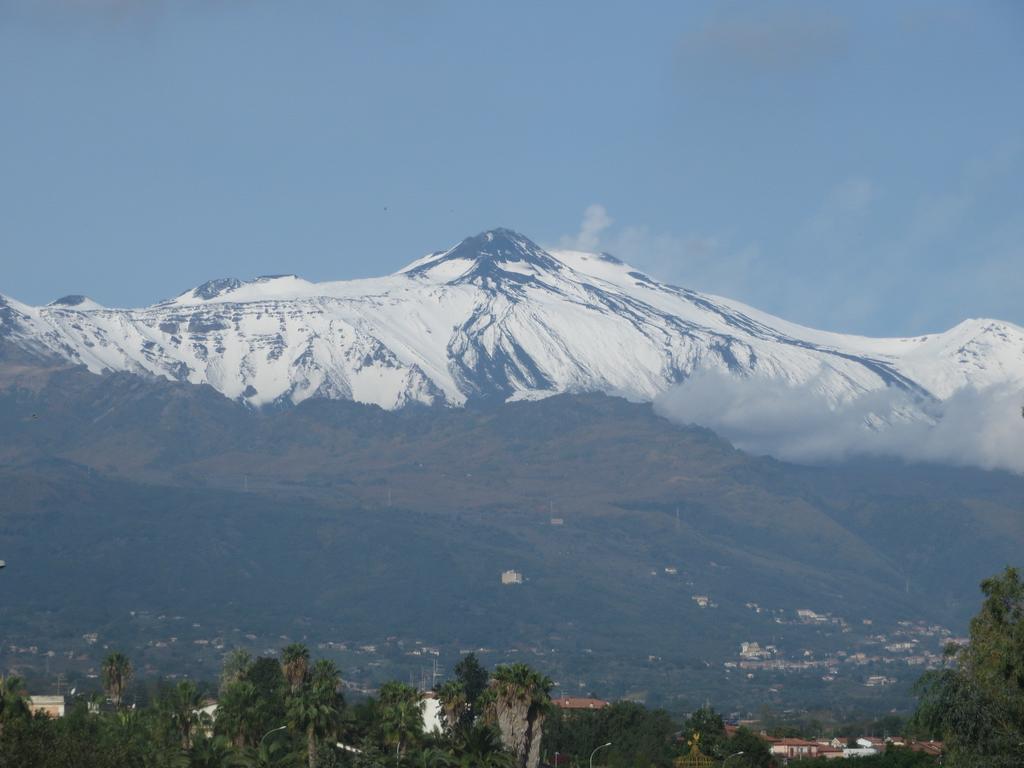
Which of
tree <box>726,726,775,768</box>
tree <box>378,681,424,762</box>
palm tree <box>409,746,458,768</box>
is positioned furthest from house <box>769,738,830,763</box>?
palm tree <box>409,746,458,768</box>

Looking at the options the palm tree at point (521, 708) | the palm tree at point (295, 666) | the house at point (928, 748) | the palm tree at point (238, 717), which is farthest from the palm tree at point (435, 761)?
the house at point (928, 748)

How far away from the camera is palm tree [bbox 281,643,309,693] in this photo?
5477 inches

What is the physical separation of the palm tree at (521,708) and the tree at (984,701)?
33.9m

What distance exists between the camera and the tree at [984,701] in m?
67.7

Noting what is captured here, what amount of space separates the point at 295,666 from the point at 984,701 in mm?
76869

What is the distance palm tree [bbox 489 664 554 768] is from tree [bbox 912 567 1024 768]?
33948 mm

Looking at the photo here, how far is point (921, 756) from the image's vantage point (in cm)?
13212

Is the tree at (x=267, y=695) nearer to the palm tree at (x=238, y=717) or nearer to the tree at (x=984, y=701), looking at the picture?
the palm tree at (x=238, y=717)

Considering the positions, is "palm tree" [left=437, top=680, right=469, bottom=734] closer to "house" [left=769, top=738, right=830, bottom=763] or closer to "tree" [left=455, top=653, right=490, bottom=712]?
"tree" [left=455, top=653, right=490, bottom=712]

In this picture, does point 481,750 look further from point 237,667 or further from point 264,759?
point 237,667

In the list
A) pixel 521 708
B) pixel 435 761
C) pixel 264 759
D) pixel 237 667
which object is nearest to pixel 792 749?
pixel 237 667

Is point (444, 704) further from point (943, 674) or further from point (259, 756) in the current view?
point (943, 674)

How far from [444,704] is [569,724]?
37.3 m

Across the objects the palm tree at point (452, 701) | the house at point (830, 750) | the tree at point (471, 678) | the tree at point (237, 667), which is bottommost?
the house at point (830, 750)
